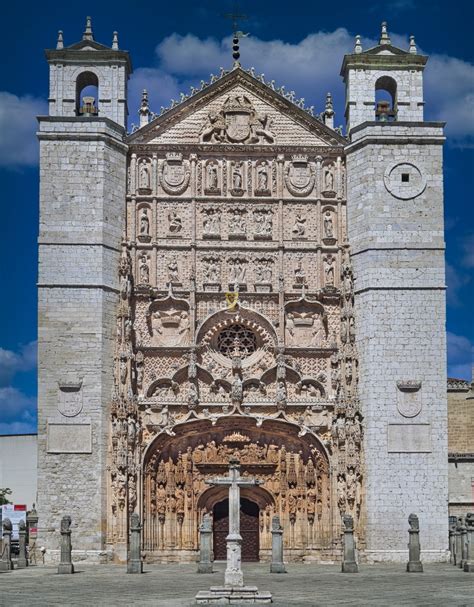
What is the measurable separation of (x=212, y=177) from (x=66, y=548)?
1016cm

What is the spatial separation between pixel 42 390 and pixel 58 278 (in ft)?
8.88

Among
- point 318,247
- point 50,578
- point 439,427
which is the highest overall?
point 318,247

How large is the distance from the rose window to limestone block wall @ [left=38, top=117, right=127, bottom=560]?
2.81 meters

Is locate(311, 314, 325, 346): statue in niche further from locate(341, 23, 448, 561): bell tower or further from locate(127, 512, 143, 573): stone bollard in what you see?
locate(127, 512, 143, 573): stone bollard

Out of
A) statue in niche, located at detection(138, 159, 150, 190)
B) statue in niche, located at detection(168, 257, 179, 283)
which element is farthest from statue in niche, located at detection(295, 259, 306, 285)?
statue in niche, located at detection(138, 159, 150, 190)

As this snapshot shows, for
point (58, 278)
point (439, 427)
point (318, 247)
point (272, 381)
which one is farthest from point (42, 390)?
point (439, 427)

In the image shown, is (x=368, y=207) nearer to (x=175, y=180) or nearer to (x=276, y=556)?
(x=175, y=180)

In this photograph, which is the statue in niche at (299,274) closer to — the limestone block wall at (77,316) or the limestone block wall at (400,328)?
the limestone block wall at (400,328)

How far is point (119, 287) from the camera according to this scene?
29.4 metres

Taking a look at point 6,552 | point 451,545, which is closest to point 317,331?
point 451,545

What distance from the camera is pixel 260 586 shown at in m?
21.5

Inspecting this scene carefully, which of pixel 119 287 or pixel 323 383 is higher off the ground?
pixel 119 287

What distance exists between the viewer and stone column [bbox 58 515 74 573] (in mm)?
25312

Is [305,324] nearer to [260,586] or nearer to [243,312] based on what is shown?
[243,312]
